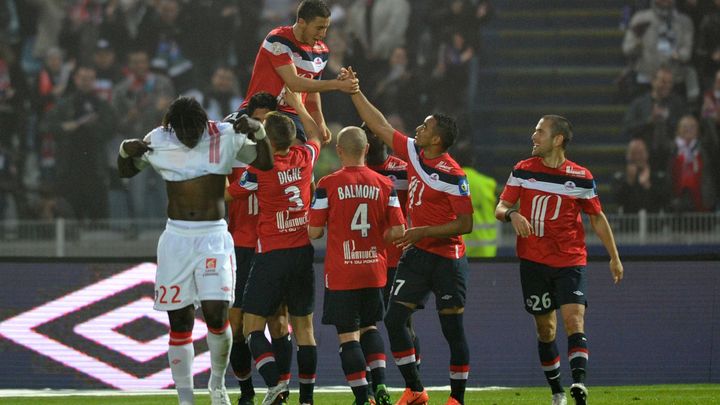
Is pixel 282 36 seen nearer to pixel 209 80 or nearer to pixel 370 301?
pixel 370 301

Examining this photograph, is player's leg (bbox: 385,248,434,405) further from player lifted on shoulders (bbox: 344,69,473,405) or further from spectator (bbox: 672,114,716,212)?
spectator (bbox: 672,114,716,212)

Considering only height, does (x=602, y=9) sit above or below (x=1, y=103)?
above

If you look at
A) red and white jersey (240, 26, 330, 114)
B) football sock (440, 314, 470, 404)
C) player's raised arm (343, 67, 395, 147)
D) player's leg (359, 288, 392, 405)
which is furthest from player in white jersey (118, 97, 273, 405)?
football sock (440, 314, 470, 404)

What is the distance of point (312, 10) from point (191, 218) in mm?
2094

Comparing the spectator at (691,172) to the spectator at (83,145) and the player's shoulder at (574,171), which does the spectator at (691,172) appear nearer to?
the spectator at (83,145)

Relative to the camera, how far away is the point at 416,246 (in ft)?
29.3

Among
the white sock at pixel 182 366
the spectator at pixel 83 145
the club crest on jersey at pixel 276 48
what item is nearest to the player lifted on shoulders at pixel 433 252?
the club crest on jersey at pixel 276 48

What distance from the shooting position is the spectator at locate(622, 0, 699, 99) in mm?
19375

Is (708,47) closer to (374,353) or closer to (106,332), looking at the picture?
(106,332)

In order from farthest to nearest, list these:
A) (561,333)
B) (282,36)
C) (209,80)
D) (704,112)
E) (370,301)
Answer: (209,80), (704,112), (561,333), (282,36), (370,301)

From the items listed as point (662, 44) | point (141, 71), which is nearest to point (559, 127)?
point (662, 44)

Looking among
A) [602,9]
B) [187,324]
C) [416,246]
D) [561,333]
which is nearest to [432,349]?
[561,333]

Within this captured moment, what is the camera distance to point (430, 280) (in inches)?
350

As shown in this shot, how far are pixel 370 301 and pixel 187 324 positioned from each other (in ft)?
4.04
